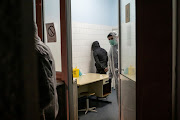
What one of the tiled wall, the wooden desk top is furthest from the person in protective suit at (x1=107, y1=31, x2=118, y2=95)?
the tiled wall

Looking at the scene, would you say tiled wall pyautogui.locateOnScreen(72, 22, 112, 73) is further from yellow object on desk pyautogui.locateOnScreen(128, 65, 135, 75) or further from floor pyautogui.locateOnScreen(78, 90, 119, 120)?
yellow object on desk pyautogui.locateOnScreen(128, 65, 135, 75)

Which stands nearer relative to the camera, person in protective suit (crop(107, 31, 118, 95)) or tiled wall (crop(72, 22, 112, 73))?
person in protective suit (crop(107, 31, 118, 95))

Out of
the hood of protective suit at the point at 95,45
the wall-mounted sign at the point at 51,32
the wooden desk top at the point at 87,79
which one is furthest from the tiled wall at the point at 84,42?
the wall-mounted sign at the point at 51,32

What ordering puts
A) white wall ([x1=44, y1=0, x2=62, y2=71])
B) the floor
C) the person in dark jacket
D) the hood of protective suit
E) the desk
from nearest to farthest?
1. white wall ([x1=44, y1=0, x2=62, y2=71])
2. the floor
3. the desk
4. the person in dark jacket
5. the hood of protective suit

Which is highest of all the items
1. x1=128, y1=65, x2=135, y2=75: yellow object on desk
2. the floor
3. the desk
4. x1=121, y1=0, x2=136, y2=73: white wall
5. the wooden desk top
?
x1=121, y1=0, x2=136, y2=73: white wall

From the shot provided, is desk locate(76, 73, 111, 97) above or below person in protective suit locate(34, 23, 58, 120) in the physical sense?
below

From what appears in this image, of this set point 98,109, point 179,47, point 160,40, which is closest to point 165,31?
point 160,40

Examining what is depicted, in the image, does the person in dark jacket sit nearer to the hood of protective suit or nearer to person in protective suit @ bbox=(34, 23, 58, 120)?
the hood of protective suit

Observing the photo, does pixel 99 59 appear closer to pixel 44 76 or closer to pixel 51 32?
pixel 51 32

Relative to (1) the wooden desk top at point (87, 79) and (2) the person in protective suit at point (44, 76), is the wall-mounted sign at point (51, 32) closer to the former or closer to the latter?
(2) the person in protective suit at point (44, 76)

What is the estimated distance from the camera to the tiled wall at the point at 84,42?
4.53 meters

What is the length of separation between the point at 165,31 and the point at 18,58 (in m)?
1.66

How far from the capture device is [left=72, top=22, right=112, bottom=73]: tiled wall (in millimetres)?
4531

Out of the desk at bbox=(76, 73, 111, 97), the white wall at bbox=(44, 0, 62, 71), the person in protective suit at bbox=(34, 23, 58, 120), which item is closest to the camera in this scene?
the person in protective suit at bbox=(34, 23, 58, 120)
